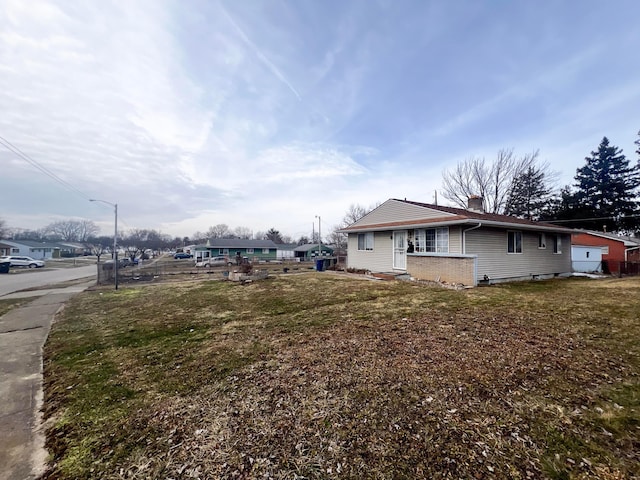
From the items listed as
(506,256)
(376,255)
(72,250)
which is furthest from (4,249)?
(506,256)

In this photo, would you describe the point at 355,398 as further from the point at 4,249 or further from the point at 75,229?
the point at 75,229

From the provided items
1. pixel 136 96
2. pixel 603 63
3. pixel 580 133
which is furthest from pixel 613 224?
pixel 136 96

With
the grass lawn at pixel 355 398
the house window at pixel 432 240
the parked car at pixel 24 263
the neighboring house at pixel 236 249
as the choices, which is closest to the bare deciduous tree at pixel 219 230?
the neighboring house at pixel 236 249

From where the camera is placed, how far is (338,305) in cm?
775

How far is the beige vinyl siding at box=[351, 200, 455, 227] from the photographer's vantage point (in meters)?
12.8

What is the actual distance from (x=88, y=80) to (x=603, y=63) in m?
20.8

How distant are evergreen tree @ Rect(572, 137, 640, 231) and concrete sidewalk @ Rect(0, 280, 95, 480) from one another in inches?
1584

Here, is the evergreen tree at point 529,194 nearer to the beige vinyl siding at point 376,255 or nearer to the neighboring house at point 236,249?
the beige vinyl siding at point 376,255

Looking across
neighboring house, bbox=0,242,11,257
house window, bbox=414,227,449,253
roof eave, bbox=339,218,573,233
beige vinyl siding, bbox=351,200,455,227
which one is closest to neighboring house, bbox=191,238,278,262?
neighboring house, bbox=0,242,11,257

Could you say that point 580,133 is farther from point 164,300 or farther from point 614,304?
point 164,300

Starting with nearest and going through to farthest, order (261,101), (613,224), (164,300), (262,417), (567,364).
A: (262,417) < (567,364) < (164,300) < (261,101) < (613,224)

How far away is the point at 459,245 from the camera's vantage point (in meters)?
11.1

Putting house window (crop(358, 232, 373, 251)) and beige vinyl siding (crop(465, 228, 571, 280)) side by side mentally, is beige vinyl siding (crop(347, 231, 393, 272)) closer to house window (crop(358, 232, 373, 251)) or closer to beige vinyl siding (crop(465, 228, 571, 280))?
house window (crop(358, 232, 373, 251))

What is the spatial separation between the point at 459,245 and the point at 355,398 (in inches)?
391
